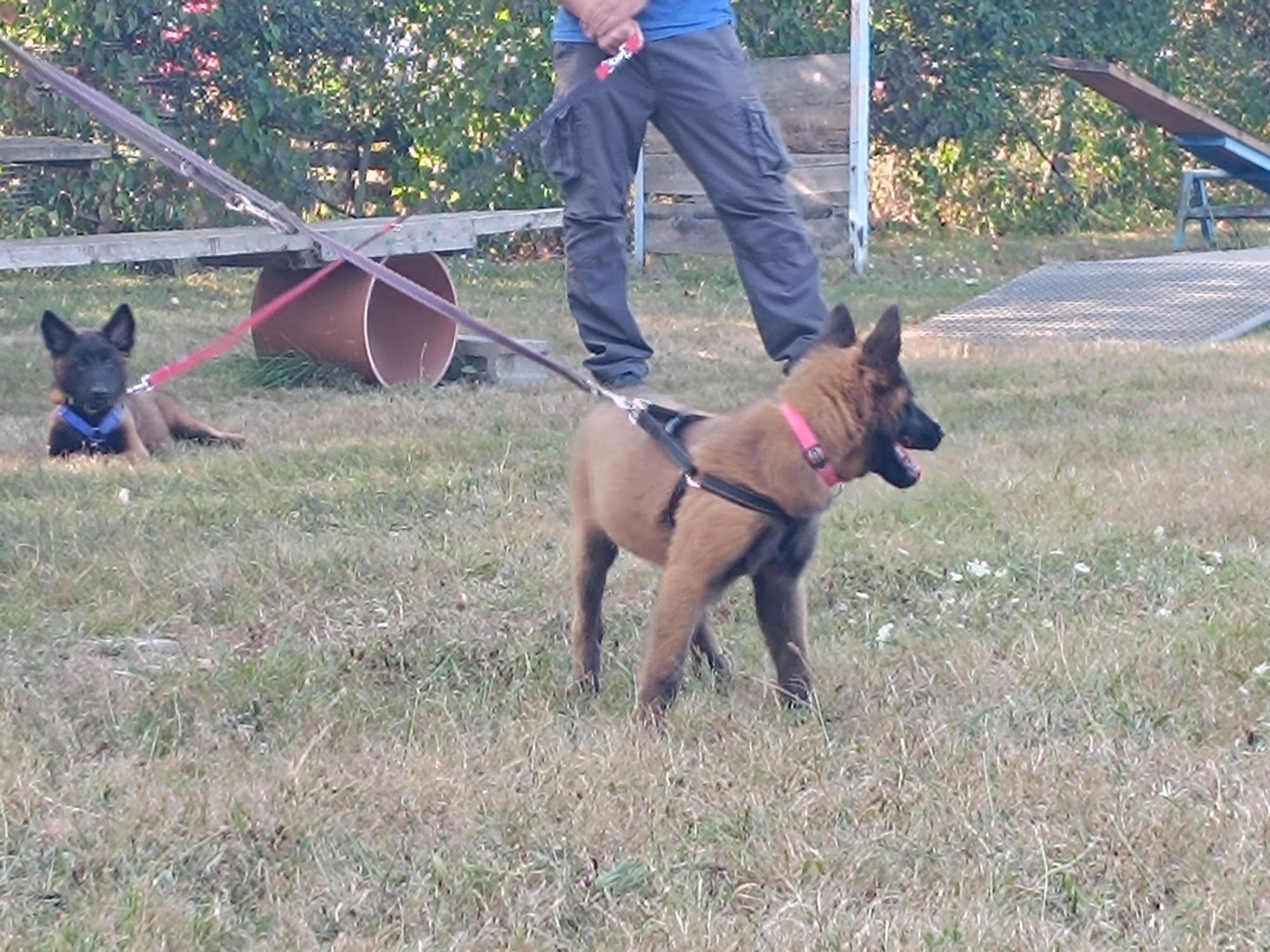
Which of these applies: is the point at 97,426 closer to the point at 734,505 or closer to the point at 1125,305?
the point at 734,505

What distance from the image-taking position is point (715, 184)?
5.21 meters

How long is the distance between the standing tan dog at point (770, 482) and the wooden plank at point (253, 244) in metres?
3.76

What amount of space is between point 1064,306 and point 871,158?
7216mm

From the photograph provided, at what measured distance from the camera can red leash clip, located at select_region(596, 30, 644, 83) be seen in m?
4.91

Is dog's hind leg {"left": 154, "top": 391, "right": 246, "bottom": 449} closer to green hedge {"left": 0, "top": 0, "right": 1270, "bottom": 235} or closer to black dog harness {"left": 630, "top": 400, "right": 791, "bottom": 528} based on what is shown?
black dog harness {"left": 630, "top": 400, "right": 791, "bottom": 528}

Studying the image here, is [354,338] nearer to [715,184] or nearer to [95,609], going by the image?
[715,184]

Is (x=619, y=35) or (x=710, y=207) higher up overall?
(x=619, y=35)

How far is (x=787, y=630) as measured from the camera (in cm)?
377

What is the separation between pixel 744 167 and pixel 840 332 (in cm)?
151

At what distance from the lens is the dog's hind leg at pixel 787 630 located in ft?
12.2

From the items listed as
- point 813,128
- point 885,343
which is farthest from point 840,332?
point 813,128

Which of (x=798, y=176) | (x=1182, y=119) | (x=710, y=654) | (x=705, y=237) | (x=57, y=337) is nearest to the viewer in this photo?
(x=710, y=654)

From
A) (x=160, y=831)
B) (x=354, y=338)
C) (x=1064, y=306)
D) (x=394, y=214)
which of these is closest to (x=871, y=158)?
(x=394, y=214)

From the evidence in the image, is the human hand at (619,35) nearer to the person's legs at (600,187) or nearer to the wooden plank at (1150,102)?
the person's legs at (600,187)
